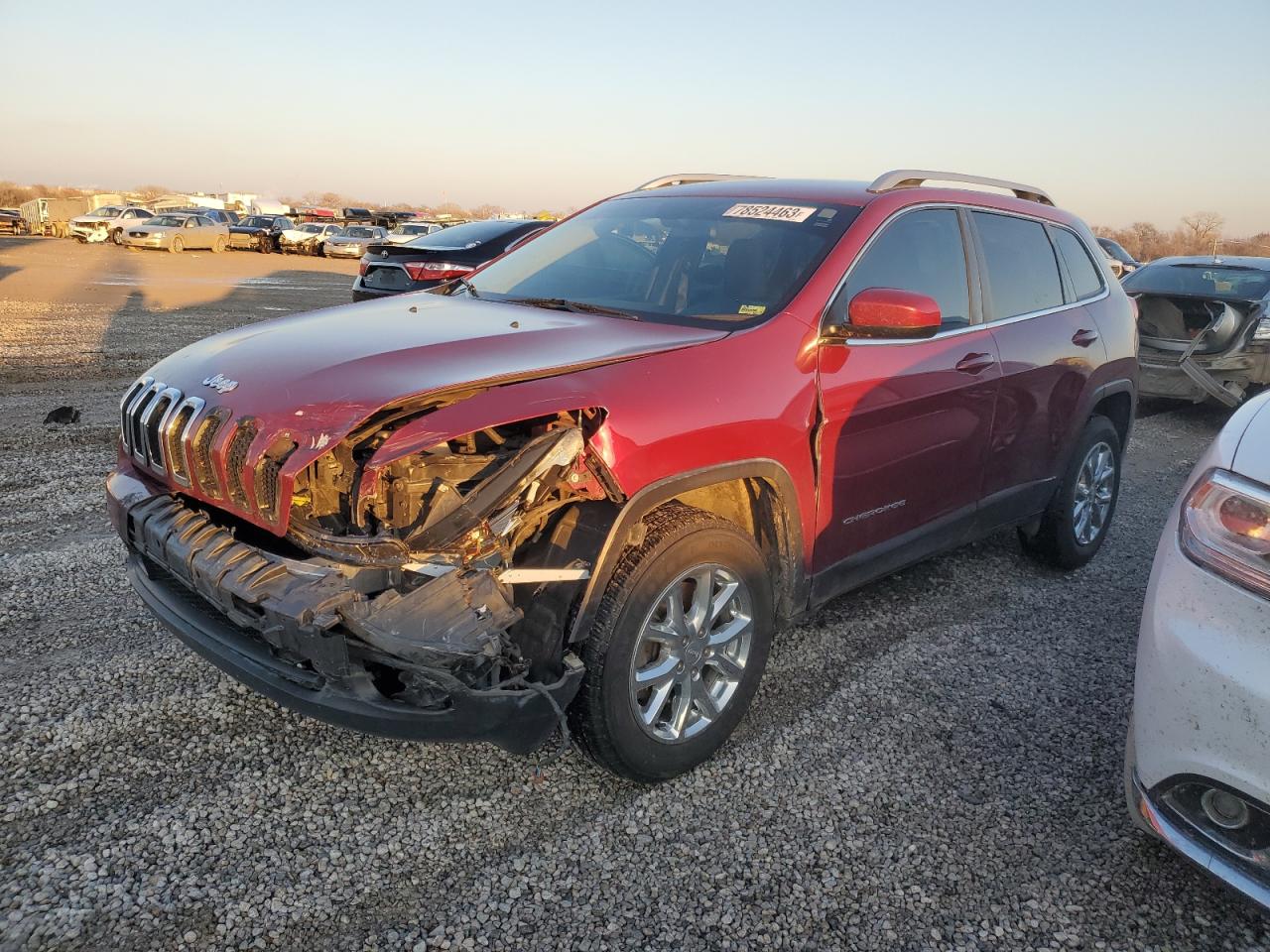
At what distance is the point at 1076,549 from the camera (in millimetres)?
4910

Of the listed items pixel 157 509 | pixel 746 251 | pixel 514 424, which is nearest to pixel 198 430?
pixel 157 509

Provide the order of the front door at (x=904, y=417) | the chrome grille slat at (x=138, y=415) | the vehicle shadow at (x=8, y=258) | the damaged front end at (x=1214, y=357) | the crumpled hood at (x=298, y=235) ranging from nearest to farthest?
the chrome grille slat at (x=138, y=415) → the front door at (x=904, y=417) → the damaged front end at (x=1214, y=357) → the vehicle shadow at (x=8, y=258) → the crumpled hood at (x=298, y=235)

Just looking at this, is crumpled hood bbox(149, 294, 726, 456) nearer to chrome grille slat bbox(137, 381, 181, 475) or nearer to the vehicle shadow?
chrome grille slat bbox(137, 381, 181, 475)

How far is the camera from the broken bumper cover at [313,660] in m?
2.28

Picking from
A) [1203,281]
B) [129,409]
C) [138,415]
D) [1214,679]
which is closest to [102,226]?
[1203,281]

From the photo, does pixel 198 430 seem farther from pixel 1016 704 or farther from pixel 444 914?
pixel 1016 704

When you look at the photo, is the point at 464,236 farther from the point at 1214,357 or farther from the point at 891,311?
the point at 891,311

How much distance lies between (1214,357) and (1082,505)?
508cm

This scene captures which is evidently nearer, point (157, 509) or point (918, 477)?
point (157, 509)

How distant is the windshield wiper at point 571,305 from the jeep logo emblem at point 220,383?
122cm

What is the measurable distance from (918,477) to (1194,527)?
142cm

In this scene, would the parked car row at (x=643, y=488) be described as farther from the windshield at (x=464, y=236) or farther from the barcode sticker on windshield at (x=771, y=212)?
the windshield at (x=464, y=236)

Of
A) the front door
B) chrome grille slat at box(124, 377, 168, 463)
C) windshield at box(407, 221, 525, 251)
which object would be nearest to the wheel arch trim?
the front door

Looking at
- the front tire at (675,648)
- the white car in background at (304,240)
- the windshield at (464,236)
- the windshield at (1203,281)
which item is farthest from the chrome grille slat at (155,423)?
the white car in background at (304,240)
